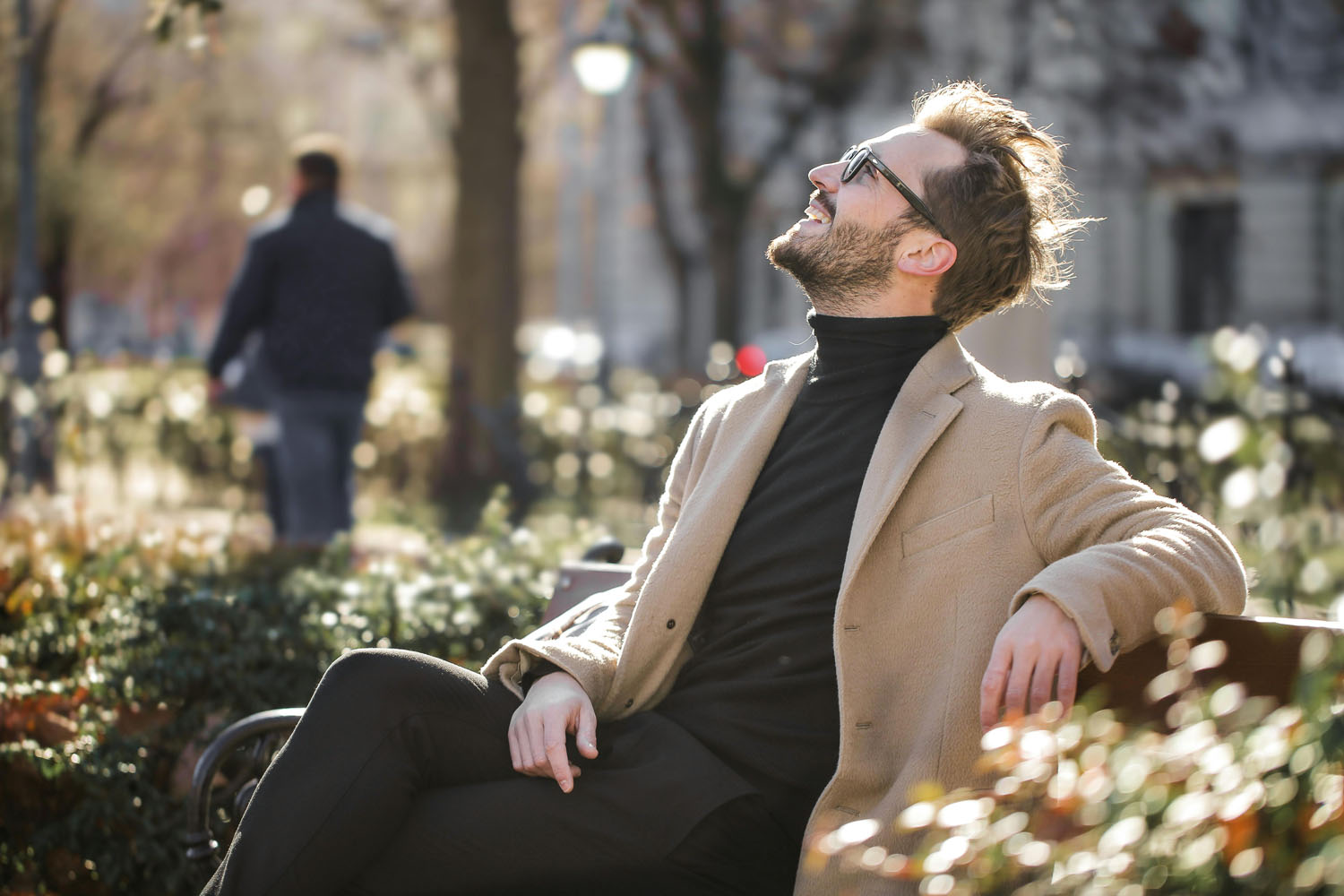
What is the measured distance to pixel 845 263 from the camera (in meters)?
2.94

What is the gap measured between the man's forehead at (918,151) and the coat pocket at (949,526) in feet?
2.31

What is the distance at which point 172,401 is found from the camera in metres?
12.0

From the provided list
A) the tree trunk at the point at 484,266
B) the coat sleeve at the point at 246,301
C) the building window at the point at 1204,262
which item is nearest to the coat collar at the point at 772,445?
the coat sleeve at the point at 246,301

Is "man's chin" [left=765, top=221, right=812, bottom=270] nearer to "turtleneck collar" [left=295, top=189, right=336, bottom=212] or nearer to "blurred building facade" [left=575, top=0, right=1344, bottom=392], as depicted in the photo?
"blurred building facade" [left=575, top=0, right=1344, bottom=392]

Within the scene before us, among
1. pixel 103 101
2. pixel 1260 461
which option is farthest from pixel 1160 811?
pixel 103 101

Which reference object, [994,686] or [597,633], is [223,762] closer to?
[597,633]

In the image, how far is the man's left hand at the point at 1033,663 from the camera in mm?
2258

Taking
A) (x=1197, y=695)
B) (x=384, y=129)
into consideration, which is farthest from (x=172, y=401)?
(x=384, y=129)

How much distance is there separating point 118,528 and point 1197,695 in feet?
14.8

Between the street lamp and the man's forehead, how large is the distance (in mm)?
8848

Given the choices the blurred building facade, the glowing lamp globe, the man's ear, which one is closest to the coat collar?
the man's ear

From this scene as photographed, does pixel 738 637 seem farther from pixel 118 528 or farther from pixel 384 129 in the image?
pixel 384 129

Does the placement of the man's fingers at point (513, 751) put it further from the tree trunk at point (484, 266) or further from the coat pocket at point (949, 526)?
the tree trunk at point (484, 266)

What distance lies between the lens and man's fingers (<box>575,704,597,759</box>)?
2.64 m
